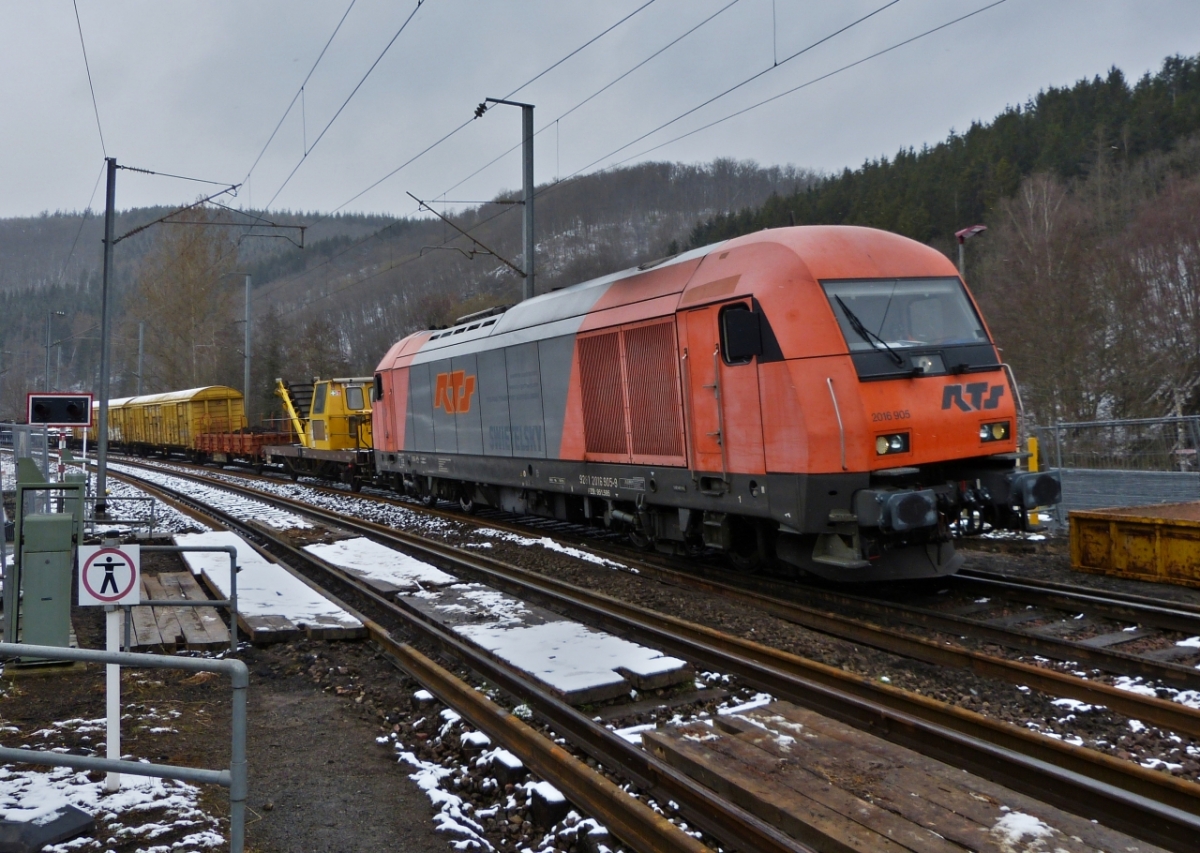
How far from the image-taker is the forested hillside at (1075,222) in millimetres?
25906

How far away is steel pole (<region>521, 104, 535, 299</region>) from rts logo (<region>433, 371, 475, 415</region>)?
9.03ft

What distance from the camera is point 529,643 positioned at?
713 cm

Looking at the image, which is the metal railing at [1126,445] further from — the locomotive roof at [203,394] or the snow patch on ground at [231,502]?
the locomotive roof at [203,394]

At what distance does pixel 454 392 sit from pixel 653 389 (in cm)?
665

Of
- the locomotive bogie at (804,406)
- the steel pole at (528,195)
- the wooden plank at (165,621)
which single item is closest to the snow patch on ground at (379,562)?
the wooden plank at (165,621)

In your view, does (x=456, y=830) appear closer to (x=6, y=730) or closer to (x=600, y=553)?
(x=6, y=730)

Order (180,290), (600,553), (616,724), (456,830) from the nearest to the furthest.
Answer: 1. (456,830)
2. (616,724)
3. (600,553)
4. (180,290)

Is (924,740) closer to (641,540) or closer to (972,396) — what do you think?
(972,396)

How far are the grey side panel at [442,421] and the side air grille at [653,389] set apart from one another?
6.24 metres

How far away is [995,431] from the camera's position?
854cm

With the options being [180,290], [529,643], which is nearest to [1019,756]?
[529,643]

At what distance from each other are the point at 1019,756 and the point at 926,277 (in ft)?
18.4

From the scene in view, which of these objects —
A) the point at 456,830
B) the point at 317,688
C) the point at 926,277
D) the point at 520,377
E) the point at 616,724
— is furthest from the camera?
the point at 520,377

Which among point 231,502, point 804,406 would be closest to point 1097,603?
point 804,406
